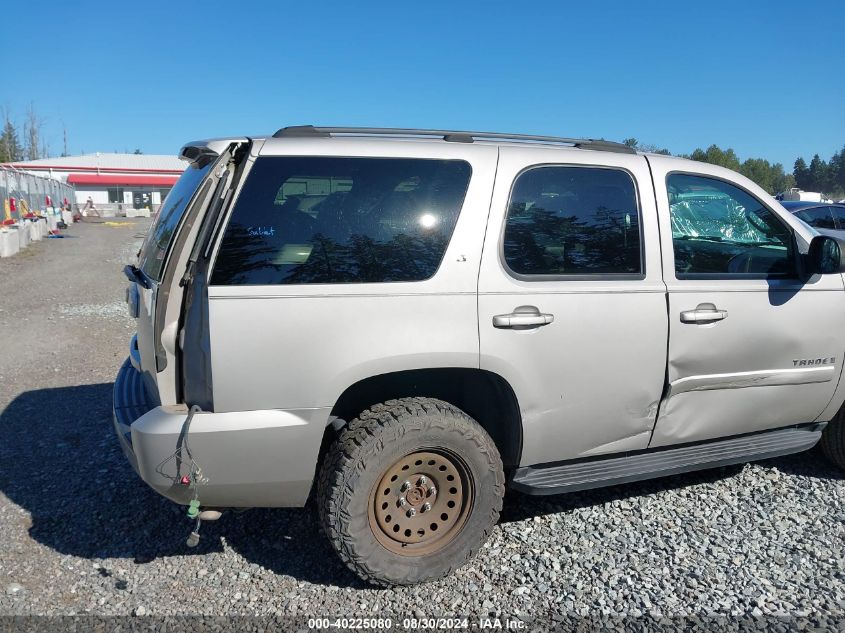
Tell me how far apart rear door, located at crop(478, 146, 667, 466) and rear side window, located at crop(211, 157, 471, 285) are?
28 centimetres

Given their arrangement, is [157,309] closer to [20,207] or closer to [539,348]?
[539,348]

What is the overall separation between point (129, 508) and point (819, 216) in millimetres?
14015

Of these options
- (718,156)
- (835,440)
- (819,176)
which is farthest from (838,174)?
(835,440)

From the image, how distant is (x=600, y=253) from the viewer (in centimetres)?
333

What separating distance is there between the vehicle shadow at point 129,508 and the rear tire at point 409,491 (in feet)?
0.99

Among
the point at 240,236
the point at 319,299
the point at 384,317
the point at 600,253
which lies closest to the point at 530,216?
the point at 600,253

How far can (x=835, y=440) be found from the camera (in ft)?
13.7

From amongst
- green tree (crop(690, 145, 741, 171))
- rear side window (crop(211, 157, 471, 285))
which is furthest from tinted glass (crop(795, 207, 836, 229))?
green tree (crop(690, 145, 741, 171))

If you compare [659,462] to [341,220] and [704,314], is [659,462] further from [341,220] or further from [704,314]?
[341,220]

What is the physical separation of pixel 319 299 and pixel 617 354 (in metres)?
1.47

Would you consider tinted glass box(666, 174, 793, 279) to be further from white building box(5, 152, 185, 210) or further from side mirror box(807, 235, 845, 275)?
white building box(5, 152, 185, 210)

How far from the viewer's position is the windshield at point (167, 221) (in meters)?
3.11

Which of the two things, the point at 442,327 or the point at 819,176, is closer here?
the point at 442,327

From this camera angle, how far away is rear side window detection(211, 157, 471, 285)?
2828mm
